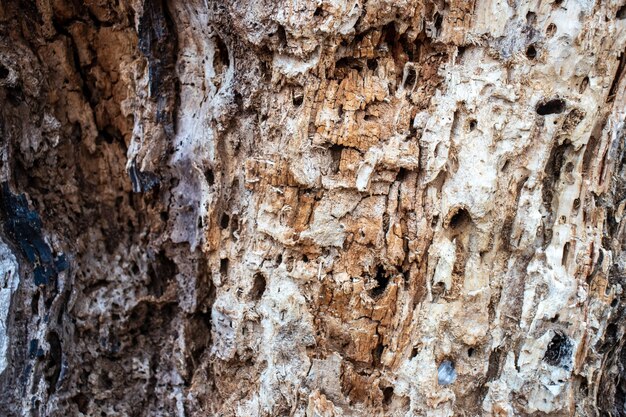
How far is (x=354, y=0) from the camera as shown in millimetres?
1892

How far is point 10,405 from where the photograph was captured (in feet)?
7.41

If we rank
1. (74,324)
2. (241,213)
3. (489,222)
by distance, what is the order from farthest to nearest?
1. (74,324)
2. (241,213)
3. (489,222)

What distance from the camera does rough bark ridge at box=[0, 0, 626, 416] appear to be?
199 cm

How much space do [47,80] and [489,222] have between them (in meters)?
1.94

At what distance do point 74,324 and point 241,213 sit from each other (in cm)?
95

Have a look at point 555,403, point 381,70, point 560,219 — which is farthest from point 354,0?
point 555,403

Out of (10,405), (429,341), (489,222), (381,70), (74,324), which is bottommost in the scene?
(10,405)

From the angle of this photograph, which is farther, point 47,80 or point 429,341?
point 47,80

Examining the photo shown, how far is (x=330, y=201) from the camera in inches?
81.2

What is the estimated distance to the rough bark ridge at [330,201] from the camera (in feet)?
6.53

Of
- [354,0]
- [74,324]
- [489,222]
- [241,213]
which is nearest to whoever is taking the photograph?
[354,0]

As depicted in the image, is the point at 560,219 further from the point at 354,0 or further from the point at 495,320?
the point at 354,0

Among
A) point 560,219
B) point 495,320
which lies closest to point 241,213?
point 495,320

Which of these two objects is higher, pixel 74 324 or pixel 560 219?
pixel 560 219
